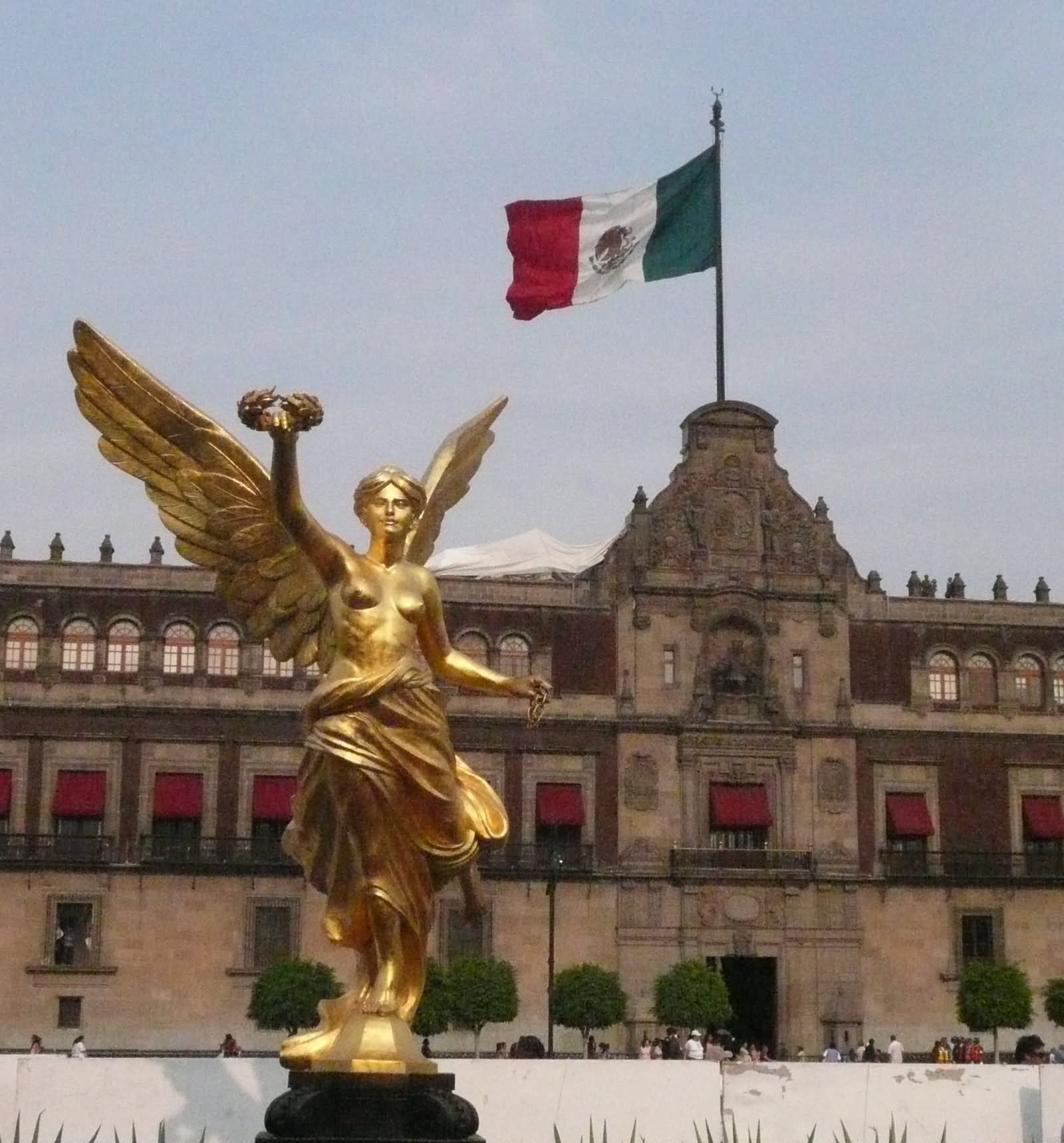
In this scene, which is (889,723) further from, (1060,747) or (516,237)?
(516,237)

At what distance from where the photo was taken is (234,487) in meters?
12.1

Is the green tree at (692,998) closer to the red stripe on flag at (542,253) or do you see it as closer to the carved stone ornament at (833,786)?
→ the carved stone ornament at (833,786)

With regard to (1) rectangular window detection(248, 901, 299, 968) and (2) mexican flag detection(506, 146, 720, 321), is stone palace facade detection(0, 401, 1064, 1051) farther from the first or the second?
(2) mexican flag detection(506, 146, 720, 321)

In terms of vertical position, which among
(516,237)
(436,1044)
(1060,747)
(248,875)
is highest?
(516,237)

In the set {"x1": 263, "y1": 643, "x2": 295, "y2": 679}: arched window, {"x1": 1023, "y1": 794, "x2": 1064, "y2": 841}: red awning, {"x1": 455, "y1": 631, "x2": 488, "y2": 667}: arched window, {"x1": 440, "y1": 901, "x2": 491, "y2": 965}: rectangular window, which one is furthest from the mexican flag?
{"x1": 1023, "y1": 794, "x2": 1064, "y2": 841}: red awning

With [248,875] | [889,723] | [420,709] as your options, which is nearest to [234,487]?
[420,709]

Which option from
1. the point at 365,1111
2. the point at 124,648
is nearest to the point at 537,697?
the point at 365,1111

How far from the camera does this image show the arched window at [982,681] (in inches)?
1777

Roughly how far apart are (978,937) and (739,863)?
546 centimetres

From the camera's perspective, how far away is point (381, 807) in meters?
11.1

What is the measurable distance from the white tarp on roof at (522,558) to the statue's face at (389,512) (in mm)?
33039

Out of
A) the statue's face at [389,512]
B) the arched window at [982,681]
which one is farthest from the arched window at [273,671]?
the statue's face at [389,512]

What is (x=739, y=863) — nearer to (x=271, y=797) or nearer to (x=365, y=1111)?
(x=271, y=797)

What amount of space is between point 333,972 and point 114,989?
4519mm
